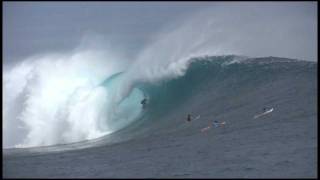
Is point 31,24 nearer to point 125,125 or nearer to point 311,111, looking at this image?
point 125,125

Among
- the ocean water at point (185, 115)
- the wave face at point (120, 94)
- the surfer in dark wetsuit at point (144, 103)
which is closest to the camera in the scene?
the ocean water at point (185, 115)

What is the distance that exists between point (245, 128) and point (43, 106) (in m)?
16.7

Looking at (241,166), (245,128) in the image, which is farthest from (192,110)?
(241,166)

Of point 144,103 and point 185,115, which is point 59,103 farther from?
point 185,115

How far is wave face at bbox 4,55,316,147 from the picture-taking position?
109 feet

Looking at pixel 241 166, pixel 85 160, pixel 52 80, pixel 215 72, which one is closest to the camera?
pixel 241 166

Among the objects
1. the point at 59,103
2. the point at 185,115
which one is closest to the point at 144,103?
the point at 185,115

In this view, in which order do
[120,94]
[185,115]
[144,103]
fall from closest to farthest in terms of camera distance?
[185,115] < [144,103] < [120,94]

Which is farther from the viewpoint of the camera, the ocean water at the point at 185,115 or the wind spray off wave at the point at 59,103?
the wind spray off wave at the point at 59,103

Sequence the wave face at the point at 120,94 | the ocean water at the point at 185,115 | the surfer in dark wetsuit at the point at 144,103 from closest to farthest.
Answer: the ocean water at the point at 185,115 < the wave face at the point at 120,94 < the surfer in dark wetsuit at the point at 144,103

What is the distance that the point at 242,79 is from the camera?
35.4m

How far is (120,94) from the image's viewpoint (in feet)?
125

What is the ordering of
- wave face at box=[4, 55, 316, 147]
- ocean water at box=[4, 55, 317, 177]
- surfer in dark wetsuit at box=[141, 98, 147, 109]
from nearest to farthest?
ocean water at box=[4, 55, 317, 177], wave face at box=[4, 55, 316, 147], surfer in dark wetsuit at box=[141, 98, 147, 109]

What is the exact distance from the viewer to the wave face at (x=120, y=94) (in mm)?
33312
